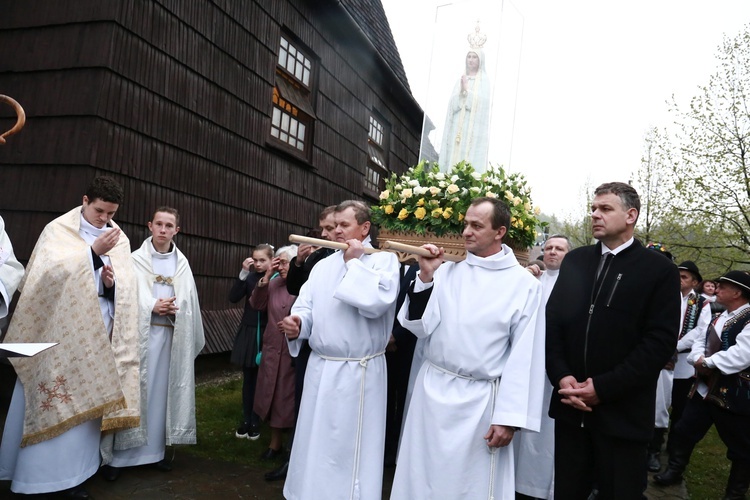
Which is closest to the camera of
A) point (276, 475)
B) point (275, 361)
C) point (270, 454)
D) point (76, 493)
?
point (76, 493)

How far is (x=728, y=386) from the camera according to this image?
14.9ft

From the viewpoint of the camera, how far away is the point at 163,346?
471cm

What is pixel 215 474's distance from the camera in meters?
4.52

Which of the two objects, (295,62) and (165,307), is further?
(295,62)

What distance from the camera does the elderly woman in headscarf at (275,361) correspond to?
A: 16.6ft

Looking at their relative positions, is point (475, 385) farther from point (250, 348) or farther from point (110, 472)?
point (250, 348)

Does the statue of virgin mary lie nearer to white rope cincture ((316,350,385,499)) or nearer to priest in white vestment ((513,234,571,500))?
priest in white vestment ((513,234,571,500))

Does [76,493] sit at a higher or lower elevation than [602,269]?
lower

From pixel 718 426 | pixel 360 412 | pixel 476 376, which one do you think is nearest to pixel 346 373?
pixel 360 412

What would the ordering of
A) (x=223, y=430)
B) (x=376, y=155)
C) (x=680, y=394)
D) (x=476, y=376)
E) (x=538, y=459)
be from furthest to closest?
(x=376, y=155)
(x=680, y=394)
(x=223, y=430)
(x=538, y=459)
(x=476, y=376)

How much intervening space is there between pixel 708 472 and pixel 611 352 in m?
4.17

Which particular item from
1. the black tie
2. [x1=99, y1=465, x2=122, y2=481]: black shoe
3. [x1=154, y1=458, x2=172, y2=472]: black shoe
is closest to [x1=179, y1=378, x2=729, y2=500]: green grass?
[x1=154, y1=458, x2=172, y2=472]: black shoe

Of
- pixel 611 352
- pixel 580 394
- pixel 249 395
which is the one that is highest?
pixel 611 352

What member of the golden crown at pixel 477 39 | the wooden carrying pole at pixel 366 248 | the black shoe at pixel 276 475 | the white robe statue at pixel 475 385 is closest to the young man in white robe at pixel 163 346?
the black shoe at pixel 276 475
